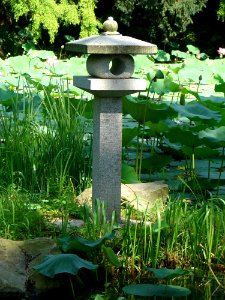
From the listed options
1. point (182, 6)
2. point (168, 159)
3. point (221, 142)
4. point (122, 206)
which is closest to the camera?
point (122, 206)

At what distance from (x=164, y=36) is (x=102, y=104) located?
53.3ft

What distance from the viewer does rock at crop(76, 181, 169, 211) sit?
185 inches

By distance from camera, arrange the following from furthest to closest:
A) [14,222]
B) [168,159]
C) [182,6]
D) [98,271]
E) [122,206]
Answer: [182,6], [168,159], [122,206], [14,222], [98,271]

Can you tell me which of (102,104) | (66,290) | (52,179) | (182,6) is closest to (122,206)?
(52,179)

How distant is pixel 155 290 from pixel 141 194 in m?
1.36

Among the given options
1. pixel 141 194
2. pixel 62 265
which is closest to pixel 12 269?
pixel 62 265

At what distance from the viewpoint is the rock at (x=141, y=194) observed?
185 inches

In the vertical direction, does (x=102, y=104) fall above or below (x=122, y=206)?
above

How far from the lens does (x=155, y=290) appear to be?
3.48 metres

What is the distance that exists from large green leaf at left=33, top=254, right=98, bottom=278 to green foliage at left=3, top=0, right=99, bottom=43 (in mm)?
14508

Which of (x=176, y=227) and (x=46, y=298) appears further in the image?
(x=176, y=227)

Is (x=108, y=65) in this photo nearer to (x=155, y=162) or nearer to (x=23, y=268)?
(x=23, y=268)

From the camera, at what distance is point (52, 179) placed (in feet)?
16.3

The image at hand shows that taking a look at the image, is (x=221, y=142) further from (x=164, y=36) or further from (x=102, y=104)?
(x=164, y=36)
